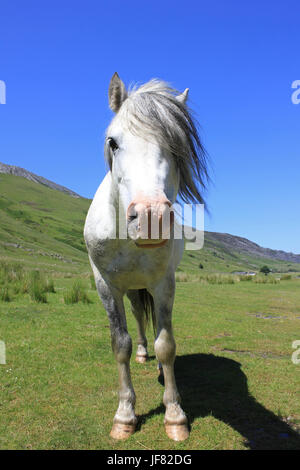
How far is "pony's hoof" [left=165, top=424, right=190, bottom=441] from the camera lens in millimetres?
3357

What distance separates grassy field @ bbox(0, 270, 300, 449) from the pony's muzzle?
85.1 inches

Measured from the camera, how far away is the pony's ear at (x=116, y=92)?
3215 millimetres

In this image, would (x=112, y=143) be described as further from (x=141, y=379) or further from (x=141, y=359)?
(x=141, y=359)

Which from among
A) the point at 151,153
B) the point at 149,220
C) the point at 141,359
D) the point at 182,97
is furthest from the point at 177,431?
the point at 182,97

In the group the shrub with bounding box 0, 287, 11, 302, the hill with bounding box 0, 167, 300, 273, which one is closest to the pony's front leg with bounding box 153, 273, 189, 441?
the shrub with bounding box 0, 287, 11, 302

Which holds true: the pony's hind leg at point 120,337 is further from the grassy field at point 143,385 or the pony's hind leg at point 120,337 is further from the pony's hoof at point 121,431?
the grassy field at point 143,385

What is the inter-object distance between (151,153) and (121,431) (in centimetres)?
273

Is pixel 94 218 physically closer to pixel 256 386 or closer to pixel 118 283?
pixel 118 283

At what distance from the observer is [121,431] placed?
343cm

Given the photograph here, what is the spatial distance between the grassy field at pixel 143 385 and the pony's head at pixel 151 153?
2288 mm

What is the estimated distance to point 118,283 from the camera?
3.71 m

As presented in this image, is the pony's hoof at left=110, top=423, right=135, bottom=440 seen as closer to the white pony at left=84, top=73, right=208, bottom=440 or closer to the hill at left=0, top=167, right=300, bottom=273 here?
the white pony at left=84, top=73, right=208, bottom=440
